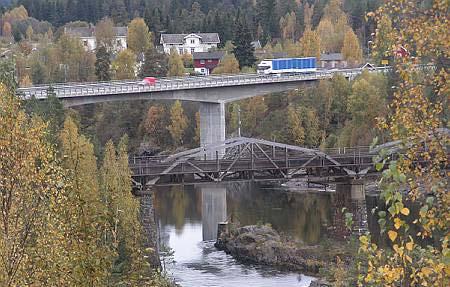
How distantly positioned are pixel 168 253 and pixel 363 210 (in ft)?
30.8

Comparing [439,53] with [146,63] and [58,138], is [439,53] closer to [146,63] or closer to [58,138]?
[58,138]

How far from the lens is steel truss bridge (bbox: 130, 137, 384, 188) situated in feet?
137

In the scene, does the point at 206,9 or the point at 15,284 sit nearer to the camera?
the point at 15,284

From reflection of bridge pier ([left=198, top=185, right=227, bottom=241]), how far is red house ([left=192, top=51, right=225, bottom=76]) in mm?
50431

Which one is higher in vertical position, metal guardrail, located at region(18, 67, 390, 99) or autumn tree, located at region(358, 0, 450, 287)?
metal guardrail, located at region(18, 67, 390, 99)

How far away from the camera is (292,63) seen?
260 ft

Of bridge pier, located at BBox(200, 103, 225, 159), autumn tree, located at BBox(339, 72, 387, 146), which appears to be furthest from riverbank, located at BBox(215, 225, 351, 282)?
autumn tree, located at BBox(339, 72, 387, 146)

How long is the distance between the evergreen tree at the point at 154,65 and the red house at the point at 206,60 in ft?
40.2

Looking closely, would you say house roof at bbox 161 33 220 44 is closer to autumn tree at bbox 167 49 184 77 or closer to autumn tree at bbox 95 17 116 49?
autumn tree at bbox 95 17 116 49

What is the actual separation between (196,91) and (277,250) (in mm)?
27385

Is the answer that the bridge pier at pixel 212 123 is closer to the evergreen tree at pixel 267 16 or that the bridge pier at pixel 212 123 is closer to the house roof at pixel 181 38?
the house roof at pixel 181 38

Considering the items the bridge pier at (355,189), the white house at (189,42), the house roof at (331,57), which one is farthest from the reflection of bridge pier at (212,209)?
the white house at (189,42)

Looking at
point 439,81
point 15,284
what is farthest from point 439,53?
point 15,284

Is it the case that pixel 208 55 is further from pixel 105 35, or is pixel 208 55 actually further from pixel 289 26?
pixel 289 26
